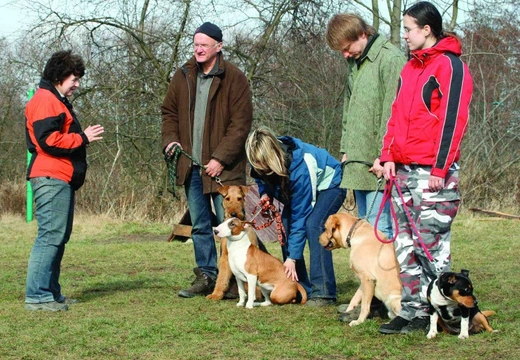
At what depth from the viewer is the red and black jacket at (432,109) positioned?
4.48 metres

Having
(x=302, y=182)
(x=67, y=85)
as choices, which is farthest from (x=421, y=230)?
(x=67, y=85)

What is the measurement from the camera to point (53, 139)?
590 centimetres

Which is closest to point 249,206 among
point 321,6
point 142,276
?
point 142,276

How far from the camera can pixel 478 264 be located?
856 centimetres

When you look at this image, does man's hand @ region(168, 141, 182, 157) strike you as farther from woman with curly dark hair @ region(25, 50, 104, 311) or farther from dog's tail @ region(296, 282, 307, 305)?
dog's tail @ region(296, 282, 307, 305)

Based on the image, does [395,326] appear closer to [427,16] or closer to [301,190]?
[301,190]

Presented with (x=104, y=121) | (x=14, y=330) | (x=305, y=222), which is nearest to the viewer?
(x=14, y=330)

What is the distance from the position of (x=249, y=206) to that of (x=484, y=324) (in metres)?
6.98

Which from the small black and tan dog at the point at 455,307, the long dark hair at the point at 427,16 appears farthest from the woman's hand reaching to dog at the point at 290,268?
the long dark hair at the point at 427,16

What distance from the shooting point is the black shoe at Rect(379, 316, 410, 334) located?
4906mm

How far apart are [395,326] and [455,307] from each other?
439mm

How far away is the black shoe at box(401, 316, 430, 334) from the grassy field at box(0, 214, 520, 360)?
0.35 ft

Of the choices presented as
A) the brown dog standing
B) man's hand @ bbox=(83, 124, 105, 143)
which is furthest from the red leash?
man's hand @ bbox=(83, 124, 105, 143)

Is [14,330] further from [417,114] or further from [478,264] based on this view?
[478,264]
